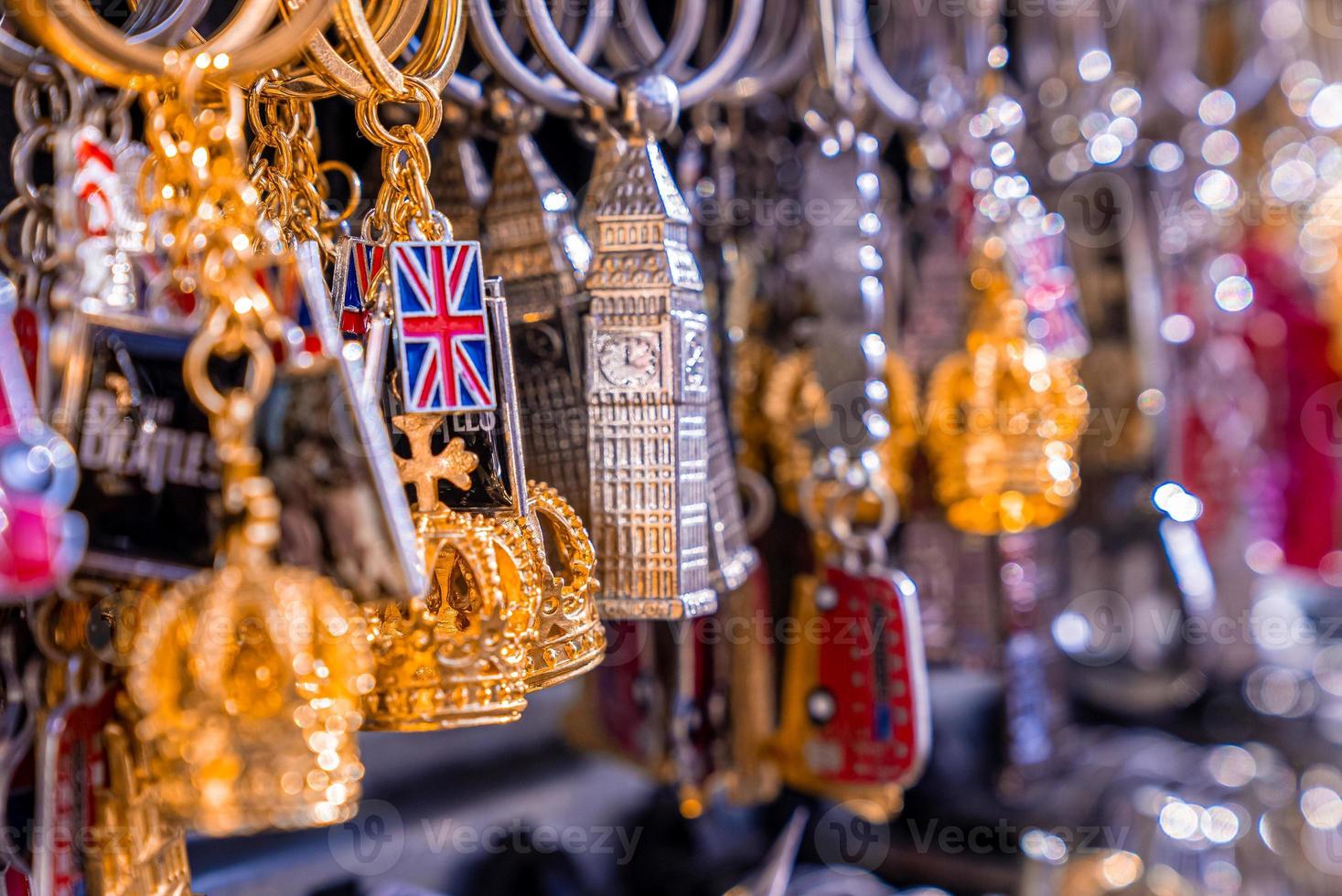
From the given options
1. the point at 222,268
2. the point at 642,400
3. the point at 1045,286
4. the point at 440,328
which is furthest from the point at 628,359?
the point at 1045,286

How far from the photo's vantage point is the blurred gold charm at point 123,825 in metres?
0.59

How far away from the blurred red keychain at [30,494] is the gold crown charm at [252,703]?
0.16 feet

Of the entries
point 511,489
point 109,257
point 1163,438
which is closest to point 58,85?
point 109,257

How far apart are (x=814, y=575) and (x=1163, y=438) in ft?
1.96

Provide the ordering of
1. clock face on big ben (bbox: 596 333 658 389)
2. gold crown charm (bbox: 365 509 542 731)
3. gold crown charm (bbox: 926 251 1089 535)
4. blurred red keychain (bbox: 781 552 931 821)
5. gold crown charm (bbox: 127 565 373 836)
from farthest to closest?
gold crown charm (bbox: 926 251 1089 535) < blurred red keychain (bbox: 781 552 931 821) < clock face on big ben (bbox: 596 333 658 389) < gold crown charm (bbox: 365 509 542 731) < gold crown charm (bbox: 127 565 373 836)

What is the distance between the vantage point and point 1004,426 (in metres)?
1.10

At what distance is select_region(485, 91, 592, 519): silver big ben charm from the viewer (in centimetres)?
75

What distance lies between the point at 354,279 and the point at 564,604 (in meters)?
0.22

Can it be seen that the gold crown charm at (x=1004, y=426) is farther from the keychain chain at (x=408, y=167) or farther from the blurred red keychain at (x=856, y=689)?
the keychain chain at (x=408, y=167)

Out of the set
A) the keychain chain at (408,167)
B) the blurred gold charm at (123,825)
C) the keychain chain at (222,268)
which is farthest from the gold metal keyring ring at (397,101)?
the blurred gold charm at (123,825)

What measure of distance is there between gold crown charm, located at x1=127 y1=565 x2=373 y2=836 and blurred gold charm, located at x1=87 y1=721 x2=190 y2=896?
131 mm

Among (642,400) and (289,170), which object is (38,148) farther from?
(642,400)

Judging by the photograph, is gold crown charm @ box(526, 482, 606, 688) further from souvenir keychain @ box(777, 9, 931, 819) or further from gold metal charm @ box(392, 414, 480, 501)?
souvenir keychain @ box(777, 9, 931, 819)

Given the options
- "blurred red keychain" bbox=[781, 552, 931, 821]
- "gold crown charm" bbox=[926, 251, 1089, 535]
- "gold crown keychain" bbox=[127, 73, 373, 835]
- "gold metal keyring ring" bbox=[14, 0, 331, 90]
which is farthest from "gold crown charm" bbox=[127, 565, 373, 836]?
"gold crown charm" bbox=[926, 251, 1089, 535]
